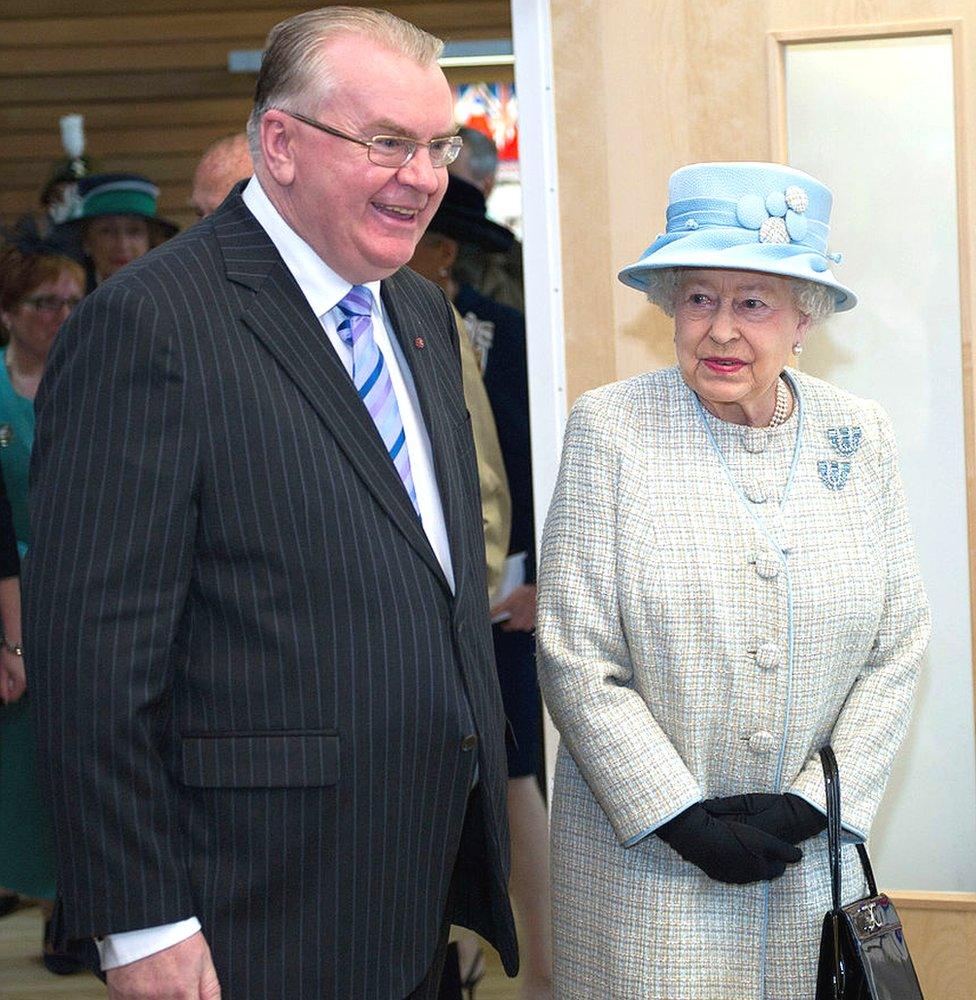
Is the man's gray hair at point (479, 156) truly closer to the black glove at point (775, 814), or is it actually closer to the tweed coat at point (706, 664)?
the tweed coat at point (706, 664)

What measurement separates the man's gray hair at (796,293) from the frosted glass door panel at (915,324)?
2.46 feet

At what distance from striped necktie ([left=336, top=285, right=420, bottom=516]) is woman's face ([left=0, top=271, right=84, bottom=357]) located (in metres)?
2.36

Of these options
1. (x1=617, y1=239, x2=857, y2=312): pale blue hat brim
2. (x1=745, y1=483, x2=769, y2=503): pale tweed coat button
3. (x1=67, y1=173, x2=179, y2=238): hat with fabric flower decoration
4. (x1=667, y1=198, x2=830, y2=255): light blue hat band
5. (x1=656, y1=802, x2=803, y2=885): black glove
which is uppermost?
(x1=67, y1=173, x2=179, y2=238): hat with fabric flower decoration

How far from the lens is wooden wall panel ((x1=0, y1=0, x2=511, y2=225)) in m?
7.07

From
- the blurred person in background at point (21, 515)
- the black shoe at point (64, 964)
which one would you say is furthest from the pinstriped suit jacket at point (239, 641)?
the black shoe at point (64, 964)

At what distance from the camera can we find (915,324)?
3.02m

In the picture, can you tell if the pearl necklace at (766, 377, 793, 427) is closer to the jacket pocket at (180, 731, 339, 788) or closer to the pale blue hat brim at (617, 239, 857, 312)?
the pale blue hat brim at (617, 239, 857, 312)

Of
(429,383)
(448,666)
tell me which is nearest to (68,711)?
(448,666)

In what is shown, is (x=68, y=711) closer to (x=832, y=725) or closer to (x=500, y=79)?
(x=832, y=725)

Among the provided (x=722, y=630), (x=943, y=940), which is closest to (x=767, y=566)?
(x=722, y=630)

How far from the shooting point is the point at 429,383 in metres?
2.04

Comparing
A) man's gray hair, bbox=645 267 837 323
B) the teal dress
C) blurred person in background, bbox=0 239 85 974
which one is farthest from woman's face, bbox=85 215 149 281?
man's gray hair, bbox=645 267 837 323

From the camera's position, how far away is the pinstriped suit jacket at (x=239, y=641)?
65.4 inches

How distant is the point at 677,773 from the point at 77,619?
2.87 ft
